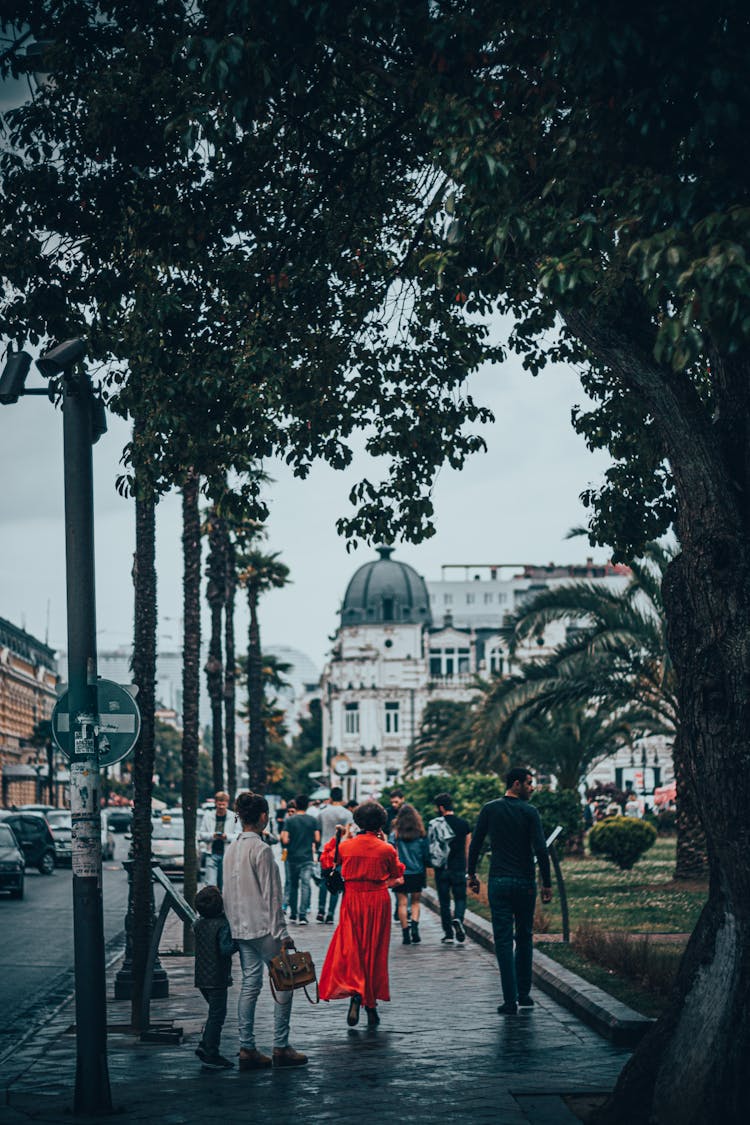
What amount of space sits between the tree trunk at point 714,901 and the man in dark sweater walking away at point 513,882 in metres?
4.24

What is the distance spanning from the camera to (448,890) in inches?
771

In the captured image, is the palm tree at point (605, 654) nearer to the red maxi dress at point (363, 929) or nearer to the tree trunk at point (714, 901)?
the red maxi dress at point (363, 929)

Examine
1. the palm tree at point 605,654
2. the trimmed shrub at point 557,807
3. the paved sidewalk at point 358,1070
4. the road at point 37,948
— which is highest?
the palm tree at point 605,654

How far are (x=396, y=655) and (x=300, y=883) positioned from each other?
93.1 meters

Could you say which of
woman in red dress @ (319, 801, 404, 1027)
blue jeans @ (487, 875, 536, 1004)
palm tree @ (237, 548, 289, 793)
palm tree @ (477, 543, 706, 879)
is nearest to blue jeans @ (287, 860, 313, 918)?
palm tree @ (477, 543, 706, 879)

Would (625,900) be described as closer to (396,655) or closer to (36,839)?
(36,839)

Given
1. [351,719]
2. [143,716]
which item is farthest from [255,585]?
[351,719]

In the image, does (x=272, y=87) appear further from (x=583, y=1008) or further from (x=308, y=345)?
(x=583, y=1008)

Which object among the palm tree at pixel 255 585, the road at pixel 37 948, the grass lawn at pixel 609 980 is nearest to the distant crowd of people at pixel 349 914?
the grass lawn at pixel 609 980

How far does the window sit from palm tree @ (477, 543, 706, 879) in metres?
82.8

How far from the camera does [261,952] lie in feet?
34.5

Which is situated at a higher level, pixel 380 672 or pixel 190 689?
pixel 380 672

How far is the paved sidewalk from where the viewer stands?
347 inches

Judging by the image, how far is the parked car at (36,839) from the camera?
41.8m
